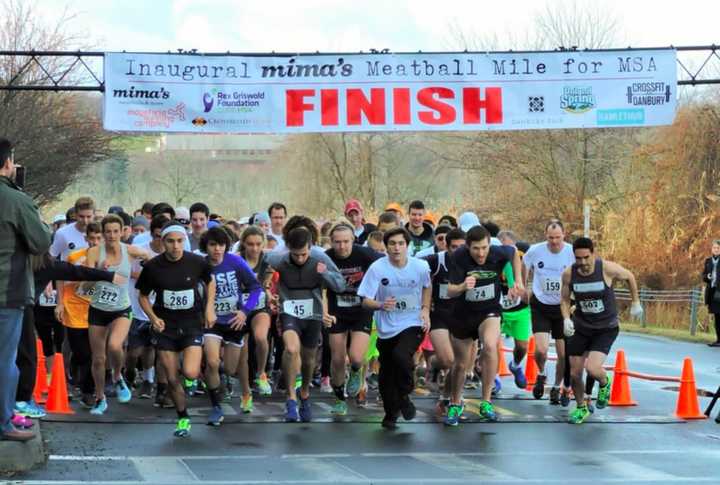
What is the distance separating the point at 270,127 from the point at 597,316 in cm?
772

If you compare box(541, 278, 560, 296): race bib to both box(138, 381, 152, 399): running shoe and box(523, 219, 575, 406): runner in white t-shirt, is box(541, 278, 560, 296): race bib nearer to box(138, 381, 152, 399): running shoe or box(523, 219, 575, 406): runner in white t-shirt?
box(523, 219, 575, 406): runner in white t-shirt

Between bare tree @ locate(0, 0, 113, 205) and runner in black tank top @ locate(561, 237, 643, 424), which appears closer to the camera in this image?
runner in black tank top @ locate(561, 237, 643, 424)

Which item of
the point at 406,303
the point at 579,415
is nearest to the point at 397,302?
the point at 406,303

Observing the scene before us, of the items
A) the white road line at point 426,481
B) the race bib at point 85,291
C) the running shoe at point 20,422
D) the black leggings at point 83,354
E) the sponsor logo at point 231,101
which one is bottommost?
the white road line at point 426,481

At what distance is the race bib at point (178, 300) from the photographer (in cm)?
1248

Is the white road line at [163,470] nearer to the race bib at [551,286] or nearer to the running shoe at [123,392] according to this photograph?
the running shoe at [123,392]

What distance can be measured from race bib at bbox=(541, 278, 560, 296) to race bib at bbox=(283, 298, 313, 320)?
3008 mm

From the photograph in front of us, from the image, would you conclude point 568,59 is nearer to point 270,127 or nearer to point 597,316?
point 270,127

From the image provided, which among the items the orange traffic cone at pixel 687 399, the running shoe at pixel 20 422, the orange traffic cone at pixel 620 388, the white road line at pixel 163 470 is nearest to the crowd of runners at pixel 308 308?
the orange traffic cone at pixel 620 388

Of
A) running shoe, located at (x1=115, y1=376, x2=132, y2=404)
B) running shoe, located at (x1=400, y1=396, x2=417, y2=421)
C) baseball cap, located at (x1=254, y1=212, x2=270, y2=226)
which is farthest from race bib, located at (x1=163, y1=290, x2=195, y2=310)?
baseball cap, located at (x1=254, y1=212, x2=270, y2=226)

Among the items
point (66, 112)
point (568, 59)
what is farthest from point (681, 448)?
point (66, 112)

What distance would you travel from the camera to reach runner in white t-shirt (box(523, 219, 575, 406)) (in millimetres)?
15211

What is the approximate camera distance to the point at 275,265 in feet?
45.2

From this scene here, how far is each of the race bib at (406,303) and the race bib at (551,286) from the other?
235cm
